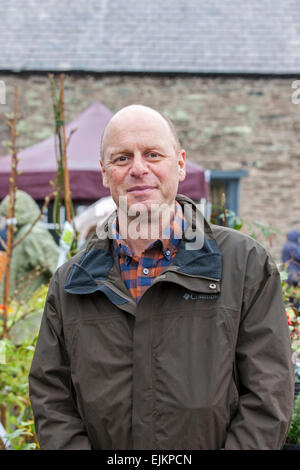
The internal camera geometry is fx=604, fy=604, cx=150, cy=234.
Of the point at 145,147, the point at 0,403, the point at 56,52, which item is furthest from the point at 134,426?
the point at 56,52

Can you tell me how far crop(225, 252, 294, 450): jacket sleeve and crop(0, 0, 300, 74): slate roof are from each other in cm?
909

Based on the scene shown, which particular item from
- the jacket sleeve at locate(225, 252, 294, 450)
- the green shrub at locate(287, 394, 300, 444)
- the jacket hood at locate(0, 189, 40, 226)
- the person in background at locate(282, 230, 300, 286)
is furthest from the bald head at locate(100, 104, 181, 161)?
the person in background at locate(282, 230, 300, 286)

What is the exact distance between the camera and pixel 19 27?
11.5 meters

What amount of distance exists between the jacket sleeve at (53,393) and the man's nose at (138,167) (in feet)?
1.33

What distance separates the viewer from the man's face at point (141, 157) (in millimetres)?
1691

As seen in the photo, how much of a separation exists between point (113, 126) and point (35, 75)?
9176 millimetres

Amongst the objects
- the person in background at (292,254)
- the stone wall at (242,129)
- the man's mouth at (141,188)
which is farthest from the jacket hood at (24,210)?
the stone wall at (242,129)

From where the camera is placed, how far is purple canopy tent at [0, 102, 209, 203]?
22.7ft

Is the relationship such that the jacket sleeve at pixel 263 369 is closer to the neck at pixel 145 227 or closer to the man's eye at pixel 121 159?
the neck at pixel 145 227

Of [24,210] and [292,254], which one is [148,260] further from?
[292,254]

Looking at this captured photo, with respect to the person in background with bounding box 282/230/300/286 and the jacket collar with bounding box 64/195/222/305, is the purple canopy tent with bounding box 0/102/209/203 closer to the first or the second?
the person in background with bounding box 282/230/300/286

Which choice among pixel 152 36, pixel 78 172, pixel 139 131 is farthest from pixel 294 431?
pixel 152 36

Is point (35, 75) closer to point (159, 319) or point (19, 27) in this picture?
point (19, 27)

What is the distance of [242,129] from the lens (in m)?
10.2
